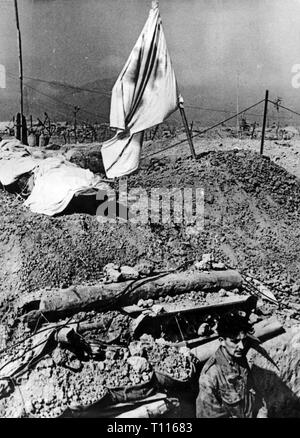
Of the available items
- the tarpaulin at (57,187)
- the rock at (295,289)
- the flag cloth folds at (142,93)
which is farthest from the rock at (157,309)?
the flag cloth folds at (142,93)

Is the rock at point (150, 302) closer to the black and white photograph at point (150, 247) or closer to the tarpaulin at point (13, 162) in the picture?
the black and white photograph at point (150, 247)

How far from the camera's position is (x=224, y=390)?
13.7 feet

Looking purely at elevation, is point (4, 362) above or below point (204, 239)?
below

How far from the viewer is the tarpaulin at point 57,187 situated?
6.36 metres

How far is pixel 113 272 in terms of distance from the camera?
538 cm

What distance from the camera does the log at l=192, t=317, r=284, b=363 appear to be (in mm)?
4832

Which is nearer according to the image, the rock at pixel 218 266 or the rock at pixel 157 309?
the rock at pixel 157 309

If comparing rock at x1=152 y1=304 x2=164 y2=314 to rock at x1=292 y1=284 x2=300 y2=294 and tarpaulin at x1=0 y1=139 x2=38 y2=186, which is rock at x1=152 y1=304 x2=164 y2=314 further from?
tarpaulin at x1=0 y1=139 x2=38 y2=186

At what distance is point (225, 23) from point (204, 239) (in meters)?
4.36

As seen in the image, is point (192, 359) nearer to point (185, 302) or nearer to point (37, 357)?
point (185, 302)

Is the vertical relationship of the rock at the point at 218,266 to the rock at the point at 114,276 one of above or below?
below

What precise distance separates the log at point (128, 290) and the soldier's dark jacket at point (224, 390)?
1.29 meters
